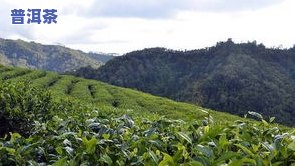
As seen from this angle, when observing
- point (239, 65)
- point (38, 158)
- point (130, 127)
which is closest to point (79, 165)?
point (38, 158)

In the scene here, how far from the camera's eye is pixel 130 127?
15.3 ft

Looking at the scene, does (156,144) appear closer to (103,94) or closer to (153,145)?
(153,145)

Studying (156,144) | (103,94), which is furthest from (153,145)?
(103,94)

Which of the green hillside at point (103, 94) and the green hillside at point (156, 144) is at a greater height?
the green hillside at point (156, 144)

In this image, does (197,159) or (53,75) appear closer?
(197,159)

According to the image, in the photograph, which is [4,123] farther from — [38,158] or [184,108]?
→ [184,108]

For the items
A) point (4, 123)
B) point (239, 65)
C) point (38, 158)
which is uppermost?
point (38, 158)

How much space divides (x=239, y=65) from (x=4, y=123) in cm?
19090

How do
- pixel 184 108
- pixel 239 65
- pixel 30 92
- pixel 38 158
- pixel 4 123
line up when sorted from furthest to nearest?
pixel 239 65, pixel 184 108, pixel 30 92, pixel 4 123, pixel 38 158

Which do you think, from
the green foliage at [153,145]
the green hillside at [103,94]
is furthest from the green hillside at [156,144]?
the green hillside at [103,94]

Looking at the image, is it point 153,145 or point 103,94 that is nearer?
point 153,145

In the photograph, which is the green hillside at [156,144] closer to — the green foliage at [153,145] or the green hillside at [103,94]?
the green foliage at [153,145]

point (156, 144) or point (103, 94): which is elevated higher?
point (156, 144)

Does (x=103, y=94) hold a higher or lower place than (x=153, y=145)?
lower
